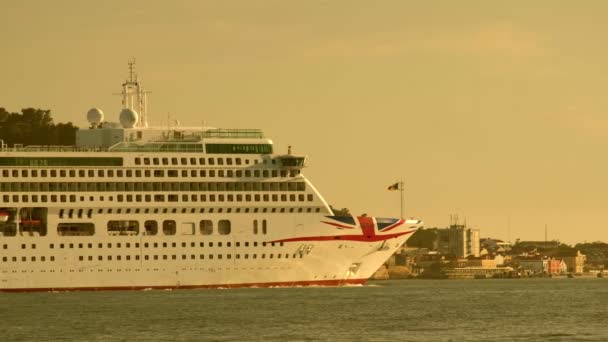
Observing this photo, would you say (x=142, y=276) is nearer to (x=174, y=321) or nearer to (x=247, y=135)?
(x=247, y=135)

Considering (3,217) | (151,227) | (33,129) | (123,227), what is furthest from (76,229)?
(33,129)

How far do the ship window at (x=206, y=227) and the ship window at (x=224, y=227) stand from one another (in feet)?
1.65

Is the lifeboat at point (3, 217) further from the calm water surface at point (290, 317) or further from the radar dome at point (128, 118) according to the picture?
the radar dome at point (128, 118)

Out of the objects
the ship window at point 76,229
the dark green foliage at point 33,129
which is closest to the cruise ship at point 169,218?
the ship window at point 76,229

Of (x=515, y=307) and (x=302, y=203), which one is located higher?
(x=302, y=203)

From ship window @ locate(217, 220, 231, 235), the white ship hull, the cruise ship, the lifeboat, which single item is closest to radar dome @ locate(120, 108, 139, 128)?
the cruise ship

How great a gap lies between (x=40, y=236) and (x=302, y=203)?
16.3 m

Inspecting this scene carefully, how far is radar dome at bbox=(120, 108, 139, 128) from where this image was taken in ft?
341

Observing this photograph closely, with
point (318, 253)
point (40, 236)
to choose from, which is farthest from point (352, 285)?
point (40, 236)

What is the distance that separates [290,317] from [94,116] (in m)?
31.5

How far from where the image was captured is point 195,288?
3922 inches

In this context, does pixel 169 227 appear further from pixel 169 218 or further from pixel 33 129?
pixel 33 129

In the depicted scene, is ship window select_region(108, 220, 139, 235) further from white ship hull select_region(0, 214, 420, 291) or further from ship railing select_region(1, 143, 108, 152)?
ship railing select_region(1, 143, 108, 152)

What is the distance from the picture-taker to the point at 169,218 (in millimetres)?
100500
